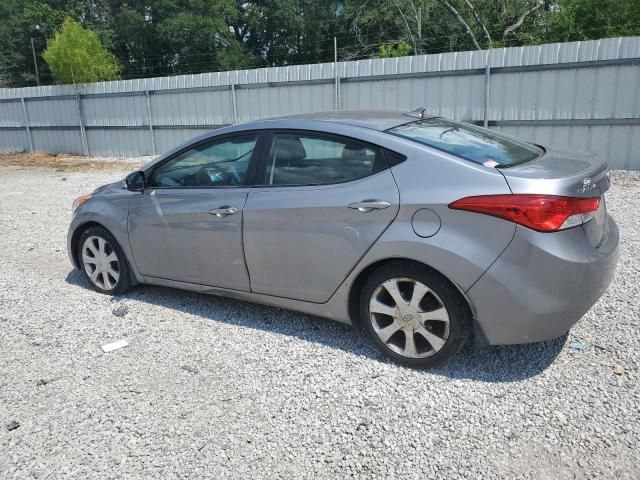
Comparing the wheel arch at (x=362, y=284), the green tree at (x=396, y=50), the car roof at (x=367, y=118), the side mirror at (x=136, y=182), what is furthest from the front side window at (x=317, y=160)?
the green tree at (x=396, y=50)

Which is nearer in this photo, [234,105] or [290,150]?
[290,150]

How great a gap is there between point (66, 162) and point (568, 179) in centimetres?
1749

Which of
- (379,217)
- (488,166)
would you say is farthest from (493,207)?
(379,217)

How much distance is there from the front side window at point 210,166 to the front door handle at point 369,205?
3.29 ft

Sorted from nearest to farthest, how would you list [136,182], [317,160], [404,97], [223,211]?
[317,160] < [223,211] < [136,182] < [404,97]

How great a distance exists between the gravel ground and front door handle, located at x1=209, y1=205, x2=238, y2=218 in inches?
34.8

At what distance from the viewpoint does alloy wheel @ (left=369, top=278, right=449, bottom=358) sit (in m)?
3.26

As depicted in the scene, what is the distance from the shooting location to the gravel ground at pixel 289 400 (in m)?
2.68

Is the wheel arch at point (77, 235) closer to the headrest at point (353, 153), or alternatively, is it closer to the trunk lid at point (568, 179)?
the headrest at point (353, 153)

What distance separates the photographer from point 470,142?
3.61m

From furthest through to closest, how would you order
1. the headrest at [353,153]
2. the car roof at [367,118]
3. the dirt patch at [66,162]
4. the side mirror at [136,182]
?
1. the dirt patch at [66,162]
2. the side mirror at [136,182]
3. the car roof at [367,118]
4. the headrest at [353,153]

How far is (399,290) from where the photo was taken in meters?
3.34

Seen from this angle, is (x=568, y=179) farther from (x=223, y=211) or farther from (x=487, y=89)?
(x=487, y=89)

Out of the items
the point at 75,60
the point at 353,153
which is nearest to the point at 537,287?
the point at 353,153
